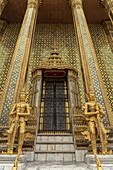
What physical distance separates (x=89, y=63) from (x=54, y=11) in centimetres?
562

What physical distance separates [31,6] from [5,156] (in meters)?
7.37

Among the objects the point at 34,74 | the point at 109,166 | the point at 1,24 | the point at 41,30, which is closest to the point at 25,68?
the point at 34,74

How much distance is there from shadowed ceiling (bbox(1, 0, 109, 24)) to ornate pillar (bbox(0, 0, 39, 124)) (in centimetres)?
255

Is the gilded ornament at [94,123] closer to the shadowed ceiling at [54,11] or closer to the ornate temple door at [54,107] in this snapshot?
the ornate temple door at [54,107]

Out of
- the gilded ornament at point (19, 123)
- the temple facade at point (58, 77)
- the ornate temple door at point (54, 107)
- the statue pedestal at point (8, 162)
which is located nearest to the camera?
the statue pedestal at point (8, 162)

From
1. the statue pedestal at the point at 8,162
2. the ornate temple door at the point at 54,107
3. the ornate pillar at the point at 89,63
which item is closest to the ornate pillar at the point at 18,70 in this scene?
the statue pedestal at the point at 8,162

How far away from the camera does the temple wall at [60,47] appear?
6.89m

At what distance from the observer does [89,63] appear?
5.11 meters

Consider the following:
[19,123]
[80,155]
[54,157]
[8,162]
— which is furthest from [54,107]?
[8,162]

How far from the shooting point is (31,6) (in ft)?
23.5

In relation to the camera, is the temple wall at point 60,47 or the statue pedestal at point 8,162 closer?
the statue pedestal at point 8,162

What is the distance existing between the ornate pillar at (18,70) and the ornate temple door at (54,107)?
1.87 meters

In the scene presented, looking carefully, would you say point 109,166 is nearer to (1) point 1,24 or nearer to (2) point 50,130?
(2) point 50,130

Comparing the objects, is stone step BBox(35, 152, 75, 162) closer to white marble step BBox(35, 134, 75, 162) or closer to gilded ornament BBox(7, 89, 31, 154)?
white marble step BBox(35, 134, 75, 162)
